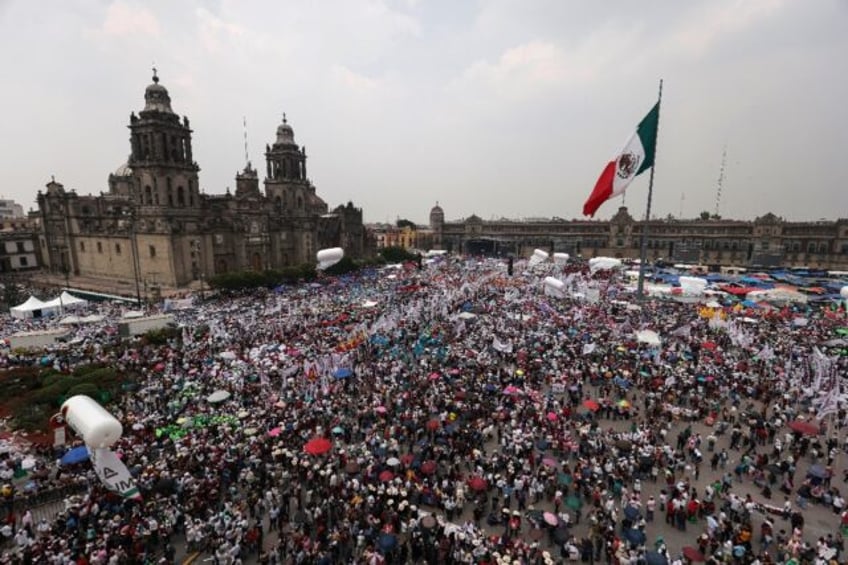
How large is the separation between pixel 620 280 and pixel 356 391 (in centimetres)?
Answer: 4846

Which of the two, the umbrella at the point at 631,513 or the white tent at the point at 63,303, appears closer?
the umbrella at the point at 631,513

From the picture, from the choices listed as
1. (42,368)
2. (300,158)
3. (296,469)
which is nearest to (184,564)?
(296,469)

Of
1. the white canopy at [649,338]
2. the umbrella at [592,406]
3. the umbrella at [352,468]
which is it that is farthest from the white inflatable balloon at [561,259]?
the umbrella at [352,468]

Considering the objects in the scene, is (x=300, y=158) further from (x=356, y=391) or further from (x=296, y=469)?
(x=296, y=469)

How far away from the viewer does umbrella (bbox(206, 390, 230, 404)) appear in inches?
766

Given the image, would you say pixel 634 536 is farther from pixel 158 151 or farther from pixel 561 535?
pixel 158 151

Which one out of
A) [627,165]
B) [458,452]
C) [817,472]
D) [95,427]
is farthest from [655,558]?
[627,165]

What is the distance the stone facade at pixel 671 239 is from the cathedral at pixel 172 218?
5022 centimetres

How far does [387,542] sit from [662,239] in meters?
108

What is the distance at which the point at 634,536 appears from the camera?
11.7m

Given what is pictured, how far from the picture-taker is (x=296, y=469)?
1544cm

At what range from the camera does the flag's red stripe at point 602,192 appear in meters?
22.0

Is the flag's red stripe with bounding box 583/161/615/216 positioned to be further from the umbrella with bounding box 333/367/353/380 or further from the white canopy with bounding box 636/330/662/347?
the umbrella with bounding box 333/367/353/380

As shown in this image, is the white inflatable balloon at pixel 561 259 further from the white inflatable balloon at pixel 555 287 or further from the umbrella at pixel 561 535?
the umbrella at pixel 561 535
